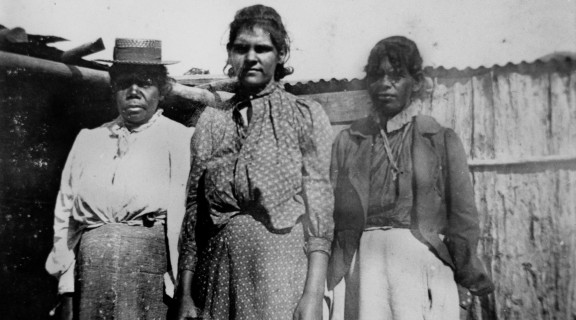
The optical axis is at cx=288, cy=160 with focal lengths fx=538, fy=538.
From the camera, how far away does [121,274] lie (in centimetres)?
274

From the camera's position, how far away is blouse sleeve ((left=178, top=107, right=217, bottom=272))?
2.44 metres

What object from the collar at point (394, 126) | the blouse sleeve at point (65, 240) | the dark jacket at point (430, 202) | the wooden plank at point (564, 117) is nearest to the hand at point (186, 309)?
the dark jacket at point (430, 202)

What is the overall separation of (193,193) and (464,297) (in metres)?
1.42

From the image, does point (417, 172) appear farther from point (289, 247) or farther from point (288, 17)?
point (288, 17)

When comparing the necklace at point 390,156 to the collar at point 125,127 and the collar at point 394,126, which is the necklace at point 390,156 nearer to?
the collar at point 394,126

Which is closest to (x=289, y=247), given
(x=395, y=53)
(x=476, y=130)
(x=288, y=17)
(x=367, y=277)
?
(x=367, y=277)

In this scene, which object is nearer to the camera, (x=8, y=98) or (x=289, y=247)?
(x=289, y=247)

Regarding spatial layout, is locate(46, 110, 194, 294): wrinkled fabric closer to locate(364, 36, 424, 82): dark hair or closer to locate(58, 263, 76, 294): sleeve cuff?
locate(58, 263, 76, 294): sleeve cuff

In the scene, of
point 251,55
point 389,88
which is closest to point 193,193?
point 251,55

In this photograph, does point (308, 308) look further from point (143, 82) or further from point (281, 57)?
point (143, 82)

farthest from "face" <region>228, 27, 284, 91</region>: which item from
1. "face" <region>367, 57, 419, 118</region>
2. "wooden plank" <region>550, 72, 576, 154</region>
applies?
"wooden plank" <region>550, 72, 576, 154</region>

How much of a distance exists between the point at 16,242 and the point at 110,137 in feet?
4.45

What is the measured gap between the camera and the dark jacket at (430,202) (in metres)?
2.60

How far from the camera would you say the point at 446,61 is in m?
3.60
